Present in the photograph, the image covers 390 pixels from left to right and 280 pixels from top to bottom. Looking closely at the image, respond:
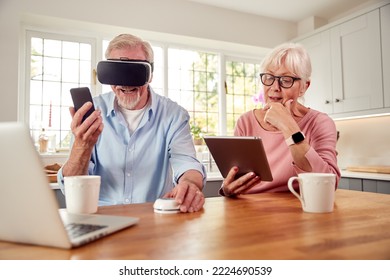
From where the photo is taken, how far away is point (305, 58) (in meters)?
1.42

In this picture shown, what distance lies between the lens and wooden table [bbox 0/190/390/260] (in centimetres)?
48

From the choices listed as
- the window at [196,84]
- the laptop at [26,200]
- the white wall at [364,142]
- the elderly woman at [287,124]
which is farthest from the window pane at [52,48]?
the white wall at [364,142]

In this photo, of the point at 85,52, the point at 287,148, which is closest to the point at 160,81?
the point at 85,52

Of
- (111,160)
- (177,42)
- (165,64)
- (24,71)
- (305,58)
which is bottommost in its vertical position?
(111,160)

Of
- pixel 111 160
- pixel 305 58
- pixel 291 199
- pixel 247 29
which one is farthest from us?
pixel 247 29

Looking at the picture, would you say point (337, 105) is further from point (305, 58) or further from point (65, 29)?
point (65, 29)

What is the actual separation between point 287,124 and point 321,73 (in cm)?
217

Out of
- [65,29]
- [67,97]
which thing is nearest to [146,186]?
[67,97]

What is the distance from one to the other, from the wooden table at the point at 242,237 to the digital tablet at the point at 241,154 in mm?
187

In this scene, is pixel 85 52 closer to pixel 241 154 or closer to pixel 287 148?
pixel 287 148

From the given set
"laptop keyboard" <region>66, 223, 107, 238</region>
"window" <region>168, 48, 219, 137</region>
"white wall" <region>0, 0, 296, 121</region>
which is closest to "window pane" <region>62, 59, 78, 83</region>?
"white wall" <region>0, 0, 296, 121</region>

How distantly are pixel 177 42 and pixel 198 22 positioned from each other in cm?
28

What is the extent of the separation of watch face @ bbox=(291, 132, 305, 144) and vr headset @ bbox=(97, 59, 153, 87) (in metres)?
0.54
